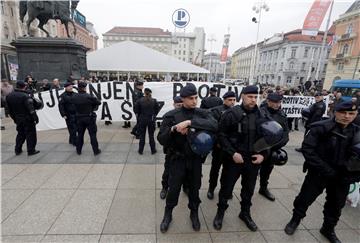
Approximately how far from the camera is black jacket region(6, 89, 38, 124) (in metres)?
4.58

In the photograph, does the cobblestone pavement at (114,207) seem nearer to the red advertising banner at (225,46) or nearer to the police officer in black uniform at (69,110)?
the police officer in black uniform at (69,110)

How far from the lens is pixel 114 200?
3271mm

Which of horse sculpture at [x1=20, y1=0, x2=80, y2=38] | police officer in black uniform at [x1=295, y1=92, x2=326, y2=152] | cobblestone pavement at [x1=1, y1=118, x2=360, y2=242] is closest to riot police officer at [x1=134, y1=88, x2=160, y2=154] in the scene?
cobblestone pavement at [x1=1, y1=118, x2=360, y2=242]

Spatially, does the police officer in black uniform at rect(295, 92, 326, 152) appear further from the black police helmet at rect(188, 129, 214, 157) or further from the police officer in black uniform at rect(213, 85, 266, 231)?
the black police helmet at rect(188, 129, 214, 157)

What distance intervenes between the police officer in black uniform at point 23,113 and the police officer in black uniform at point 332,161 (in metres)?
5.75

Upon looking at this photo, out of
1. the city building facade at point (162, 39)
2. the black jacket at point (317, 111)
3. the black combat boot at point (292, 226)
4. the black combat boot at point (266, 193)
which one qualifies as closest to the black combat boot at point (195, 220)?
the black combat boot at point (292, 226)

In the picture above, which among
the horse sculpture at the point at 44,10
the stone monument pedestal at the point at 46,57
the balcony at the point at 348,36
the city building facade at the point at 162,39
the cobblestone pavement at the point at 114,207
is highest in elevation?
the city building facade at the point at 162,39

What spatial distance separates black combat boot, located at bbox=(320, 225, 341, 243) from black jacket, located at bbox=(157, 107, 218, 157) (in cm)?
210

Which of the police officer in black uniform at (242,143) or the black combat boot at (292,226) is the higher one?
the police officer in black uniform at (242,143)

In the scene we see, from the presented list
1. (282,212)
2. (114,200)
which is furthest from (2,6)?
(282,212)

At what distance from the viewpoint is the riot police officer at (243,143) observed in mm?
2516

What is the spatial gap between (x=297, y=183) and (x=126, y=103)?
6058mm

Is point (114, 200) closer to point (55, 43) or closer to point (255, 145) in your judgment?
point (255, 145)

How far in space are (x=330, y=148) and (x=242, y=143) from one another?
3.45 ft
